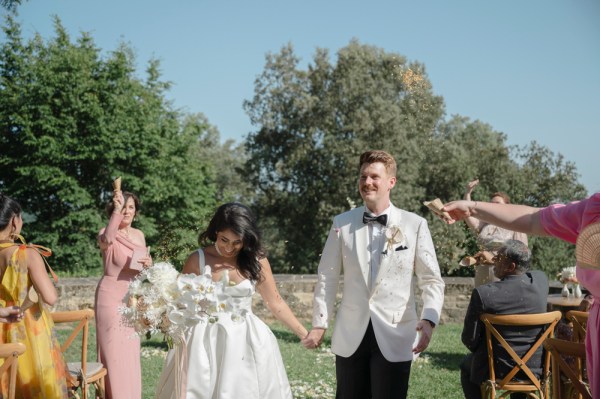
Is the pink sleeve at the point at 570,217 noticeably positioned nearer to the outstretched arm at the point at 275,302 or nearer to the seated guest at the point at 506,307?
the outstretched arm at the point at 275,302

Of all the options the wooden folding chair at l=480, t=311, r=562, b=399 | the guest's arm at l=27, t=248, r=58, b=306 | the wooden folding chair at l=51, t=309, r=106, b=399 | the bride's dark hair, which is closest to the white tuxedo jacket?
the bride's dark hair

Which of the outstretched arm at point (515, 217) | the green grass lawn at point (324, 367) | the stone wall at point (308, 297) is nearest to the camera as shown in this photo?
the outstretched arm at point (515, 217)

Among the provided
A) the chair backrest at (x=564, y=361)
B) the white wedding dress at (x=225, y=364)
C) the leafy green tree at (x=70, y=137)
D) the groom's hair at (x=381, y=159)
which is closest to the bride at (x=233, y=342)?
the white wedding dress at (x=225, y=364)

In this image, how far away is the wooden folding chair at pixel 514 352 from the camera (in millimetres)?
4438

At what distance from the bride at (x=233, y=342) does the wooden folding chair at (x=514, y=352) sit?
62.9 inches

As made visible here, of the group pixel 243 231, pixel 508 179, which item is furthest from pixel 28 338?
pixel 508 179

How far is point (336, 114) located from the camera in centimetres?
2833

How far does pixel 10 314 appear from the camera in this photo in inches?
139

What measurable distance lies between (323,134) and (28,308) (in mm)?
24952

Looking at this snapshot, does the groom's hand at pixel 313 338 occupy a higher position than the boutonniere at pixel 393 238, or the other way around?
the boutonniere at pixel 393 238

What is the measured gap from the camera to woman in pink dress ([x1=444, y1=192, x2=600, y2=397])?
2.33 m

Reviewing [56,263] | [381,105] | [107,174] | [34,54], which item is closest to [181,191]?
[107,174]

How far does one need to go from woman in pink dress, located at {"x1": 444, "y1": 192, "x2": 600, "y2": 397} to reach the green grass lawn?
4122 mm

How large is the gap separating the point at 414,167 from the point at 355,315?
2442cm
